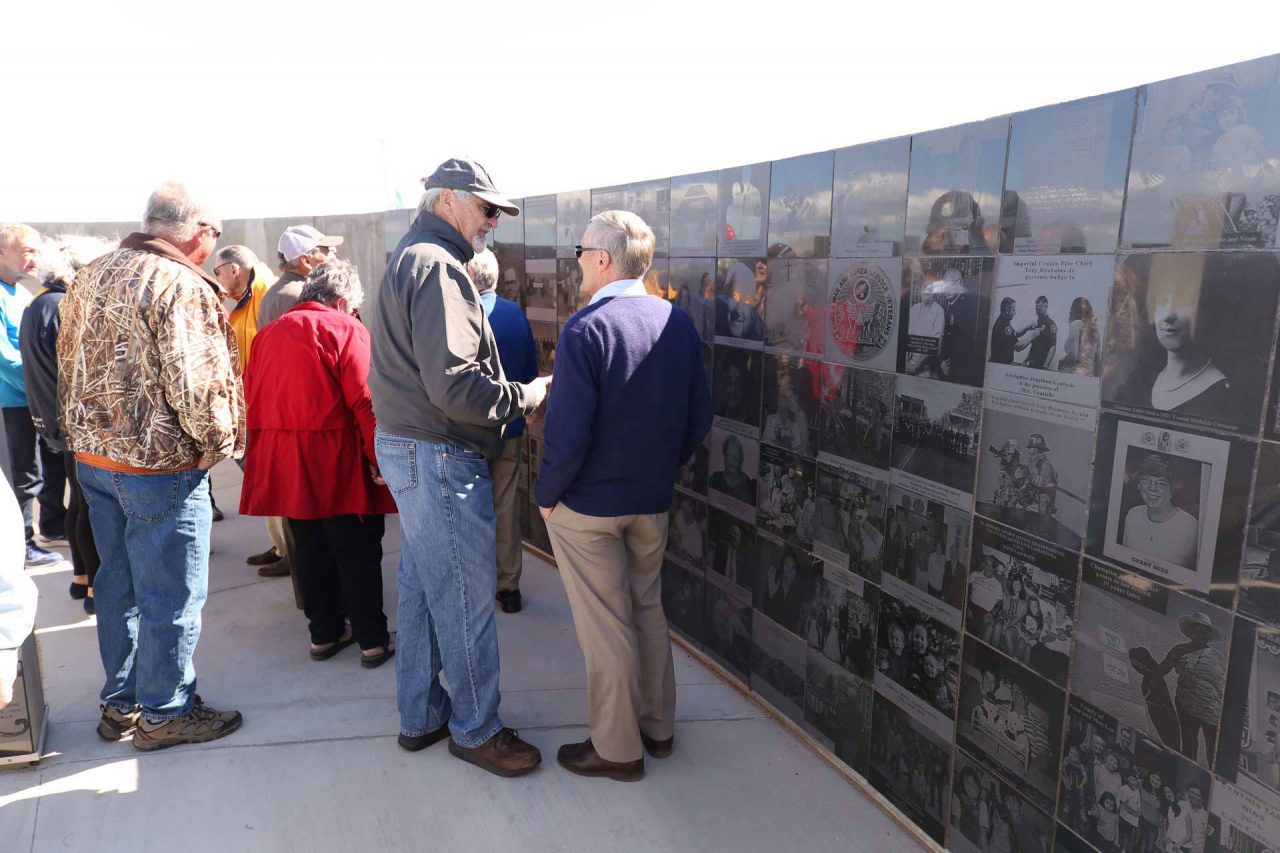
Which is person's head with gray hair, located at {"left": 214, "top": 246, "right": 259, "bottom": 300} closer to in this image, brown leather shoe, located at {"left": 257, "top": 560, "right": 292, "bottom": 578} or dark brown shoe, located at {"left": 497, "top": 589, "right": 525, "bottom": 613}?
brown leather shoe, located at {"left": 257, "top": 560, "right": 292, "bottom": 578}

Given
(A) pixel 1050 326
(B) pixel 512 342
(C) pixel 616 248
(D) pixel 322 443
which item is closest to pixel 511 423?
(B) pixel 512 342

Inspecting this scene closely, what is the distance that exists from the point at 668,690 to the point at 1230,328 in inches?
80.8

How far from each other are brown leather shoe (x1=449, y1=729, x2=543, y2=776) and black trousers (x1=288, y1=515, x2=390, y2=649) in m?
0.92

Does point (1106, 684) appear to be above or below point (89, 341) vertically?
below

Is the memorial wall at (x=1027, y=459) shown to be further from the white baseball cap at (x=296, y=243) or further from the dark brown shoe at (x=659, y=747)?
the white baseball cap at (x=296, y=243)

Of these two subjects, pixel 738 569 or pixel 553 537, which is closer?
pixel 553 537

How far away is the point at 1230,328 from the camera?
169 cm

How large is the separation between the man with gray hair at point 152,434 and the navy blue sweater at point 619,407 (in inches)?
44.5

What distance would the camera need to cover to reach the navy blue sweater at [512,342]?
3908 mm

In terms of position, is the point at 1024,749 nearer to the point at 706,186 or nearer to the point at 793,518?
the point at 793,518

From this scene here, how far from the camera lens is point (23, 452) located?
16.3 feet

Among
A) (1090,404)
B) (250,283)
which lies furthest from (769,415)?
(250,283)

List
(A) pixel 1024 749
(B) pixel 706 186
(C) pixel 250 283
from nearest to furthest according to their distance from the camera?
(A) pixel 1024 749
(B) pixel 706 186
(C) pixel 250 283

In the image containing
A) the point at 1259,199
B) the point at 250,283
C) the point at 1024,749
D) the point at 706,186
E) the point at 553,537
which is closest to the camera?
the point at 1259,199
